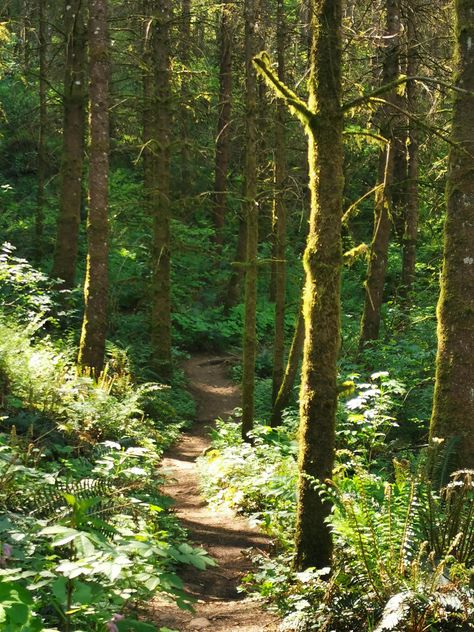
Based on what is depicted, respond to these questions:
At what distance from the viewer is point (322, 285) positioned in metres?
5.05

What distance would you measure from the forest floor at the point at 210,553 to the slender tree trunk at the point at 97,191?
256 cm

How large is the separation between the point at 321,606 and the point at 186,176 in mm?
23719

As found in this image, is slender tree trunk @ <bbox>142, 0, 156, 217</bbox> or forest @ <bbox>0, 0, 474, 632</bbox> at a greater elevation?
slender tree trunk @ <bbox>142, 0, 156, 217</bbox>

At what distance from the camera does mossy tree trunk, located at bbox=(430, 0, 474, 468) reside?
6730 mm

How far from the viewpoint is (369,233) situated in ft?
94.5

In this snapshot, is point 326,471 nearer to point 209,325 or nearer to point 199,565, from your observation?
point 199,565

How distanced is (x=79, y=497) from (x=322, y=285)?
7.80 ft

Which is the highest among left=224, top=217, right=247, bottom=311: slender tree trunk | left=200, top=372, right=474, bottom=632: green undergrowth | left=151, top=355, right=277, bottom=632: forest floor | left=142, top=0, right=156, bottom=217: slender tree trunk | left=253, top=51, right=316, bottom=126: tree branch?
left=142, top=0, right=156, bottom=217: slender tree trunk

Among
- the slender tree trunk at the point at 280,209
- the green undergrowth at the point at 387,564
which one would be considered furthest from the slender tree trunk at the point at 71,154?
the green undergrowth at the point at 387,564

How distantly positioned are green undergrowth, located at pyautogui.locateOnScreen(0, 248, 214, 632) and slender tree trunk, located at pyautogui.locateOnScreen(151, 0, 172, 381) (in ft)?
4.09

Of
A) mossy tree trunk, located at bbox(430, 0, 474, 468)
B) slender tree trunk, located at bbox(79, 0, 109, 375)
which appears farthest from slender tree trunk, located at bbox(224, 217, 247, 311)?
mossy tree trunk, located at bbox(430, 0, 474, 468)

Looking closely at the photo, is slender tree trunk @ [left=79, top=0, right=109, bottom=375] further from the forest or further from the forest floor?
the forest floor

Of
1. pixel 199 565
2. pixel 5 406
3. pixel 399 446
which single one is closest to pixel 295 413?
pixel 399 446

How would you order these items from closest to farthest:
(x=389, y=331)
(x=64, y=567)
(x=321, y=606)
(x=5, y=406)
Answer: (x=64, y=567) < (x=321, y=606) < (x=5, y=406) < (x=389, y=331)
